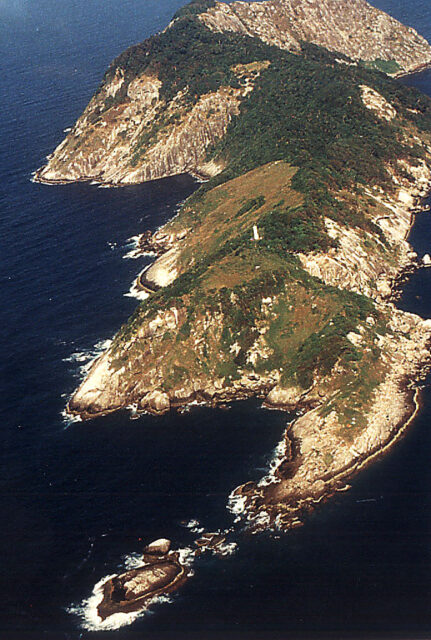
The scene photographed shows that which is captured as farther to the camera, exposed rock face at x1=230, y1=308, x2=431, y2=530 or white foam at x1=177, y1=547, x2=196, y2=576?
exposed rock face at x1=230, y1=308, x2=431, y2=530

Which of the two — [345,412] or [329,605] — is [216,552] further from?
[345,412]

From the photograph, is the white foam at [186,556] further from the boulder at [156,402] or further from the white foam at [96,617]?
the boulder at [156,402]

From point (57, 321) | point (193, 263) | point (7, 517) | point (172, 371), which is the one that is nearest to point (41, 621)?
point (7, 517)

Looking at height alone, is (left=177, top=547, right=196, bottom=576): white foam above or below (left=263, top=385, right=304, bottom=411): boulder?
below

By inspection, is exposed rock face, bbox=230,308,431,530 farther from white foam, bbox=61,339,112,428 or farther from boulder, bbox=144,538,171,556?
white foam, bbox=61,339,112,428

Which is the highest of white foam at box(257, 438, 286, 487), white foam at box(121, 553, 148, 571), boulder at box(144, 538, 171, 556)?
boulder at box(144, 538, 171, 556)

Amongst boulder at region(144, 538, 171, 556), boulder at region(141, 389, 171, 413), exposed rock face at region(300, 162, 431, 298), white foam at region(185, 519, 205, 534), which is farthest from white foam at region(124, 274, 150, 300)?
boulder at region(144, 538, 171, 556)

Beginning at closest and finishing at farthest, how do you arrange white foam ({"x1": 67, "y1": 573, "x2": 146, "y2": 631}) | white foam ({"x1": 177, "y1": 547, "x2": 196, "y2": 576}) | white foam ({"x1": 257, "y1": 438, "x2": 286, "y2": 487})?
1. white foam ({"x1": 67, "y1": 573, "x2": 146, "y2": 631})
2. white foam ({"x1": 177, "y1": 547, "x2": 196, "y2": 576})
3. white foam ({"x1": 257, "y1": 438, "x2": 286, "y2": 487})

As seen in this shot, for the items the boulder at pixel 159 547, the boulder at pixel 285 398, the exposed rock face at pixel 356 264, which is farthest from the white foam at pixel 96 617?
the exposed rock face at pixel 356 264

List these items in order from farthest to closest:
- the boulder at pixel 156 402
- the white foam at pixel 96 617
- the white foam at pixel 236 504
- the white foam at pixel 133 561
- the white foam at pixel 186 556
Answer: the boulder at pixel 156 402
the white foam at pixel 236 504
the white foam at pixel 133 561
the white foam at pixel 186 556
the white foam at pixel 96 617

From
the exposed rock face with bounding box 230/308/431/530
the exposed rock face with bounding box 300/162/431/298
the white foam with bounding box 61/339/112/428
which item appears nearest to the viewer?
the exposed rock face with bounding box 230/308/431/530

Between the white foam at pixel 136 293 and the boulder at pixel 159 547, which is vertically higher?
the white foam at pixel 136 293
